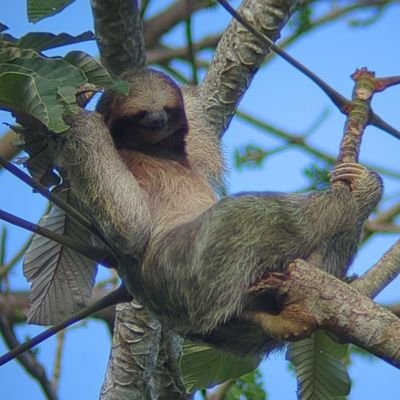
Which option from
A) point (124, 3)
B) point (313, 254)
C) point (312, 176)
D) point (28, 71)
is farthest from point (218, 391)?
point (28, 71)

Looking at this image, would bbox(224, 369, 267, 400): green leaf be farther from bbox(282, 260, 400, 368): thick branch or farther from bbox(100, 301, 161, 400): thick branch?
bbox(282, 260, 400, 368): thick branch

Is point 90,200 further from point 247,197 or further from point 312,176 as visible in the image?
point 312,176

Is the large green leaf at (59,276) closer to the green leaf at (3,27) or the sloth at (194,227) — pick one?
the sloth at (194,227)

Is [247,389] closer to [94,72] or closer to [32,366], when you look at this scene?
[32,366]

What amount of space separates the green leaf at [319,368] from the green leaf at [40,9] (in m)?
1.75

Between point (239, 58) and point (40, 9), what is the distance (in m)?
2.30

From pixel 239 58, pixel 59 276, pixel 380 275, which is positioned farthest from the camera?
pixel 239 58

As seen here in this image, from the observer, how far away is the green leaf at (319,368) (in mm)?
→ 4551

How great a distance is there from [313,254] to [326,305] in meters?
0.79

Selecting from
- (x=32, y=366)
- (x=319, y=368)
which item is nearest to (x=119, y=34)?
(x=319, y=368)

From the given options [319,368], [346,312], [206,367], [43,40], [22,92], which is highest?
[43,40]

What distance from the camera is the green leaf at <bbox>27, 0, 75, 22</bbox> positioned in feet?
13.0

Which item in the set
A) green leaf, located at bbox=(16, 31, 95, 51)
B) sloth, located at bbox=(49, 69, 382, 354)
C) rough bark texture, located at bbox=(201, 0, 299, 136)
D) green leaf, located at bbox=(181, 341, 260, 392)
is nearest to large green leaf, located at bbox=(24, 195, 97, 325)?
sloth, located at bbox=(49, 69, 382, 354)

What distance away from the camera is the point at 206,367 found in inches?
204
